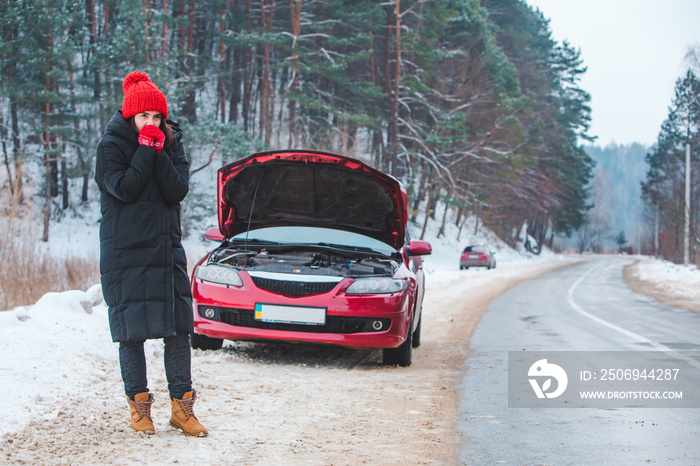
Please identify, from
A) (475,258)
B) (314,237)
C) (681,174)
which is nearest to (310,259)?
(314,237)

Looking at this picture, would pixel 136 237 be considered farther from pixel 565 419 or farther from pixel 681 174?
pixel 681 174

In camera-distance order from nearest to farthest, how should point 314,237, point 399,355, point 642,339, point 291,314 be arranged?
point 291,314
point 399,355
point 314,237
point 642,339

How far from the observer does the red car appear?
18.9ft

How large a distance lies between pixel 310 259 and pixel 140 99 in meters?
3.20

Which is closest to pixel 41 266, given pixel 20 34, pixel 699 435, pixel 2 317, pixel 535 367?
pixel 2 317

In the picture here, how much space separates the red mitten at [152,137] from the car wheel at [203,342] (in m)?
3.22

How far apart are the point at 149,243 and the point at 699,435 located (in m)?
3.25

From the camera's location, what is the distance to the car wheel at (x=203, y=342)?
6293mm

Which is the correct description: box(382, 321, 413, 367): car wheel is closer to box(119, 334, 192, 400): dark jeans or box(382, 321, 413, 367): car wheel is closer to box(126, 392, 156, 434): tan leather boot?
box(119, 334, 192, 400): dark jeans

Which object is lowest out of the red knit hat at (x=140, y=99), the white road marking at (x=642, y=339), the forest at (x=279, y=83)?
the white road marking at (x=642, y=339)

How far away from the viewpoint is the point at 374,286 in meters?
5.80

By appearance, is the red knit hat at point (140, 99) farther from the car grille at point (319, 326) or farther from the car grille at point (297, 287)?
the car grille at point (319, 326)

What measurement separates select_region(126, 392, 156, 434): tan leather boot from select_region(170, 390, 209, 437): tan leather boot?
0.14 m

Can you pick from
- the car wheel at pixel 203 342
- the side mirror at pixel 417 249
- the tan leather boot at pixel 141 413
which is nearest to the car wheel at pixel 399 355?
the side mirror at pixel 417 249
